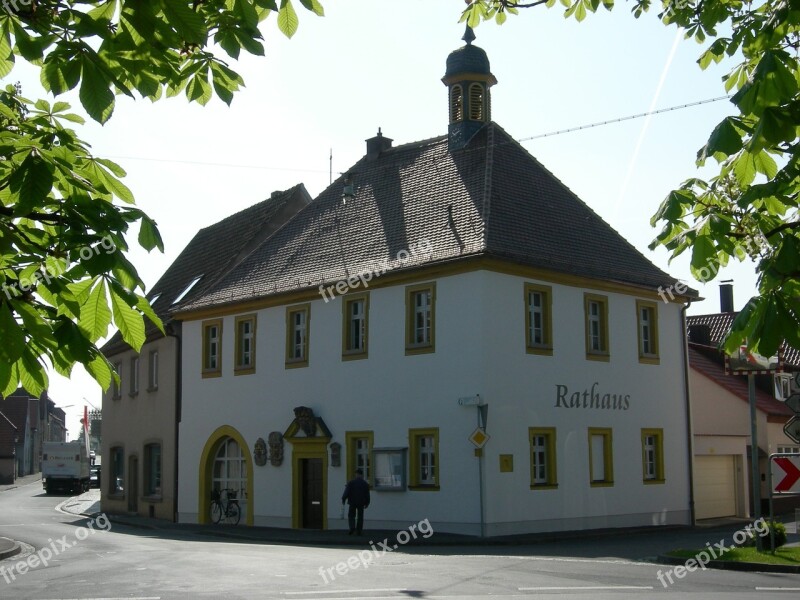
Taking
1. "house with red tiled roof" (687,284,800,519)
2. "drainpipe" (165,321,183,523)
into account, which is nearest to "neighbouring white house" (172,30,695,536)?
"drainpipe" (165,321,183,523)

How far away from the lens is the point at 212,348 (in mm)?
→ 33625

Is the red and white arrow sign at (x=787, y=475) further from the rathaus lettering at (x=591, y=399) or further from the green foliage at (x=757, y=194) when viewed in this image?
the green foliage at (x=757, y=194)

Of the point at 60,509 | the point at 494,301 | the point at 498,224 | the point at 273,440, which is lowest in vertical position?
the point at 60,509

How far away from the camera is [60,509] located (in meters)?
42.7

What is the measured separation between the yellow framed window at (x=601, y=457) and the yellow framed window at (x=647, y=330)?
2.97m

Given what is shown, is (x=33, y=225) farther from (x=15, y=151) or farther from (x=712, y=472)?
(x=712, y=472)

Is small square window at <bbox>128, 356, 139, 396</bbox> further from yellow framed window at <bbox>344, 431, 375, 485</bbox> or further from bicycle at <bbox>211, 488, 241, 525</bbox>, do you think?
yellow framed window at <bbox>344, 431, 375, 485</bbox>

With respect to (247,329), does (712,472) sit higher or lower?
lower

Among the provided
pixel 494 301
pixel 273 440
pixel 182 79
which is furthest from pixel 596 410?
pixel 182 79

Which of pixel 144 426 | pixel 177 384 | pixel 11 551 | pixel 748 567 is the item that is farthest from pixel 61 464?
pixel 748 567

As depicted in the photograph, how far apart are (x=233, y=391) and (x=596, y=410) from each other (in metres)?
11.1

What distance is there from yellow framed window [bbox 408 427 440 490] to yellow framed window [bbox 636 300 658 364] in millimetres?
7398

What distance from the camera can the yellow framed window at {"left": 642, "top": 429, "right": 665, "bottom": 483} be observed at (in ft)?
95.9

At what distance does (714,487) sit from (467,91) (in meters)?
14.3
